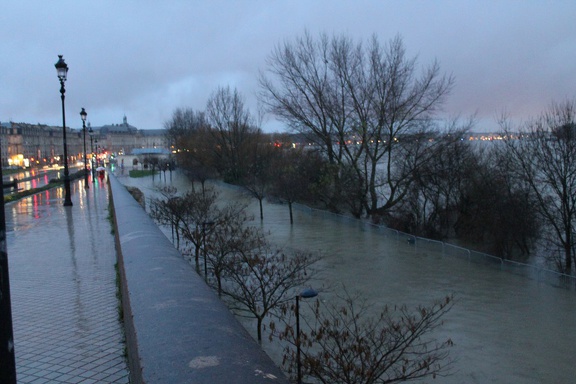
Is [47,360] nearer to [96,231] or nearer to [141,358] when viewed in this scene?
[141,358]

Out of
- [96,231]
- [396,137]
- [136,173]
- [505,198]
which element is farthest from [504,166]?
[136,173]

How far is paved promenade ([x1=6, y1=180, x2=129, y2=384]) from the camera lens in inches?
213

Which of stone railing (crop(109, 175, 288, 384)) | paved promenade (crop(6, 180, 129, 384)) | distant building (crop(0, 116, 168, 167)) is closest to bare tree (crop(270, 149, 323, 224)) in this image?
paved promenade (crop(6, 180, 129, 384))

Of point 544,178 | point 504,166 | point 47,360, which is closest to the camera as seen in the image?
point 47,360

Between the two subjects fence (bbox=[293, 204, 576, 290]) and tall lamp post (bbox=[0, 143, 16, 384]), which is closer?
tall lamp post (bbox=[0, 143, 16, 384])

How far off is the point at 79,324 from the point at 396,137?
24.8 meters

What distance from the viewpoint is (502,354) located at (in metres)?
9.66

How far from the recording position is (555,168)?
70.9 ft

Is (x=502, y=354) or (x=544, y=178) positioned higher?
(x=544, y=178)

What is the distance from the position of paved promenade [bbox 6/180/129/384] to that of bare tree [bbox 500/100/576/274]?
55.8 ft

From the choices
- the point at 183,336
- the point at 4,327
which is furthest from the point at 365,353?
the point at 4,327

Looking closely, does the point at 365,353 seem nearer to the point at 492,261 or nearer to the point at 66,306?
the point at 66,306

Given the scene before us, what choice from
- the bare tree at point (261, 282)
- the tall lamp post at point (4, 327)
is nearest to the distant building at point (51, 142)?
the bare tree at point (261, 282)

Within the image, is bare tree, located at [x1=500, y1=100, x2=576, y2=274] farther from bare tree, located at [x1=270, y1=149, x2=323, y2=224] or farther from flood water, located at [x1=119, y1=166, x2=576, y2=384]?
bare tree, located at [x1=270, y1=149, x2=323, y2=224]
